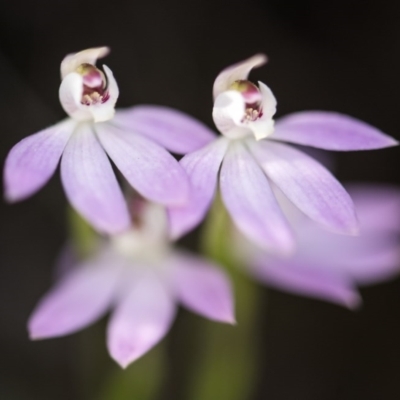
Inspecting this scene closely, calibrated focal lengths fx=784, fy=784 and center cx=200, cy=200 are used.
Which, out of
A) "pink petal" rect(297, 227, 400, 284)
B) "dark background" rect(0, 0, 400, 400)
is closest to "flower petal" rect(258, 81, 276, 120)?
"pink petal" rect(297, 227, 400, 284)

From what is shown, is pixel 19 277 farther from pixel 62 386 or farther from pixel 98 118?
pixel 98 118

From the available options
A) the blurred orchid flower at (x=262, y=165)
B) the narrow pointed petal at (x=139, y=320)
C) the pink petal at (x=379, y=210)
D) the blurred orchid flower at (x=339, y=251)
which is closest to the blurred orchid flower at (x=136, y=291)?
the narrow pointed petal at (x=139, y=320)

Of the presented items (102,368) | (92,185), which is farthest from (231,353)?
(92,185)

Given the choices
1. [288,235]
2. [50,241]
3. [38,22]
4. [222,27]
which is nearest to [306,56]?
[222,27]

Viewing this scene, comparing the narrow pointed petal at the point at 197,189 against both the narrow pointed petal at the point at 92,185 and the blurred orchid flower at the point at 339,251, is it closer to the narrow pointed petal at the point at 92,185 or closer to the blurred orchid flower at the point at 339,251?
the narrow pointed petal at the point at 92,185

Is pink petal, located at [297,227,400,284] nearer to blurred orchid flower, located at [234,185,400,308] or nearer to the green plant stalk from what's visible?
blurred orchid flower, located at [234,185,400,308]

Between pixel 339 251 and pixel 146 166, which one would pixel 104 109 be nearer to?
pixel 146 166
